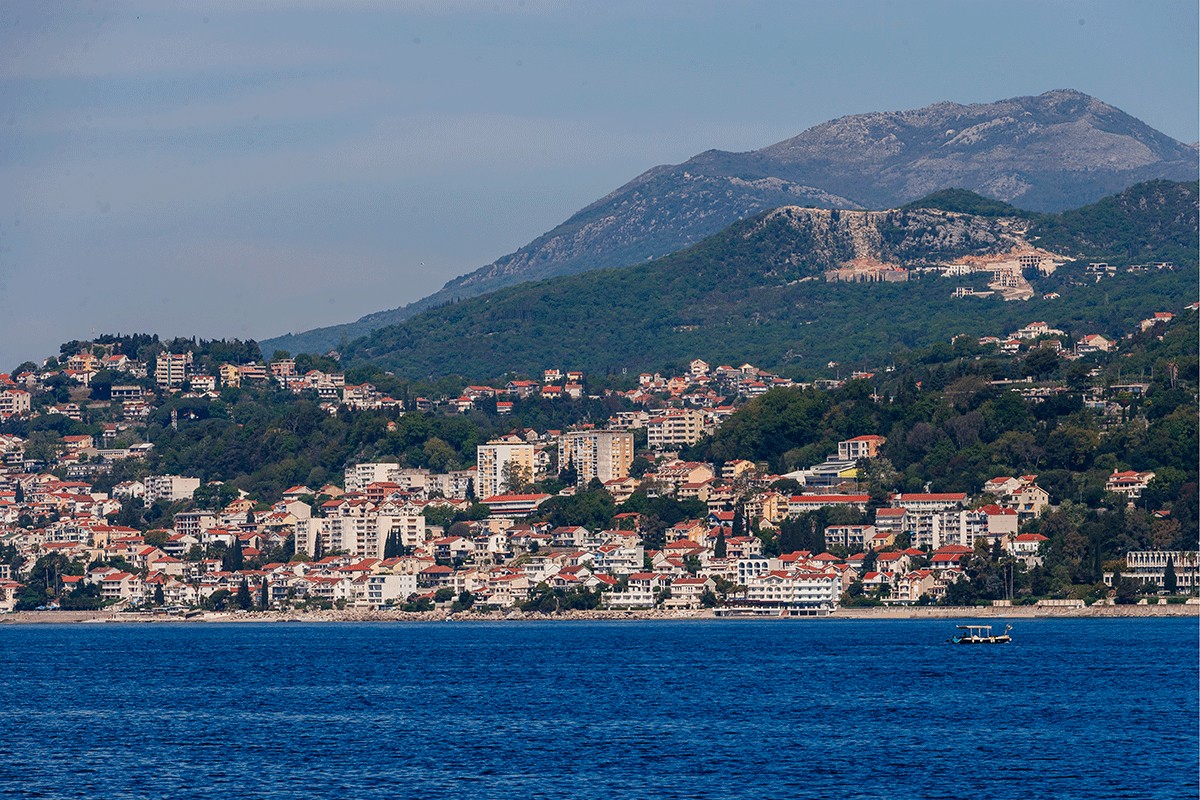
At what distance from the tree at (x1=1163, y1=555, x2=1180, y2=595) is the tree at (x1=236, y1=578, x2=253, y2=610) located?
49.5 metres

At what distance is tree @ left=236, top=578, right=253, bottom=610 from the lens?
122925 millimetres

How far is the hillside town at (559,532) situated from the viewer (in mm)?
112188

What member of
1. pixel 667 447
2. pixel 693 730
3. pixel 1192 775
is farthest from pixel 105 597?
pixel 1192 775

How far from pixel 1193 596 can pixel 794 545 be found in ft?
75.2

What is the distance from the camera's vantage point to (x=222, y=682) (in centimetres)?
6694

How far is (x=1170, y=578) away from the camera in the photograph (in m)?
99.8

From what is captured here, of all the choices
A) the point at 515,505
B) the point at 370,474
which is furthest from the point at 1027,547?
the point at 370,474

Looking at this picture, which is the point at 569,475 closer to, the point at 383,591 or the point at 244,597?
the point at 383,591

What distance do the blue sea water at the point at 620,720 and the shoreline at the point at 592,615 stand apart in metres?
13.0

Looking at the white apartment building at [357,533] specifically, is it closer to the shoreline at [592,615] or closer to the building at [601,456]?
the shoreline at [592,615]

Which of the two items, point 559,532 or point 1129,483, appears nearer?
point 1129,483

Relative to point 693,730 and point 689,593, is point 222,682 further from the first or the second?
point 689,593

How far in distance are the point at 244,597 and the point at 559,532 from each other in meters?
18.1

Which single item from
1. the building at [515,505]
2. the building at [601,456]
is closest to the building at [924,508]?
the building at [515,505]
